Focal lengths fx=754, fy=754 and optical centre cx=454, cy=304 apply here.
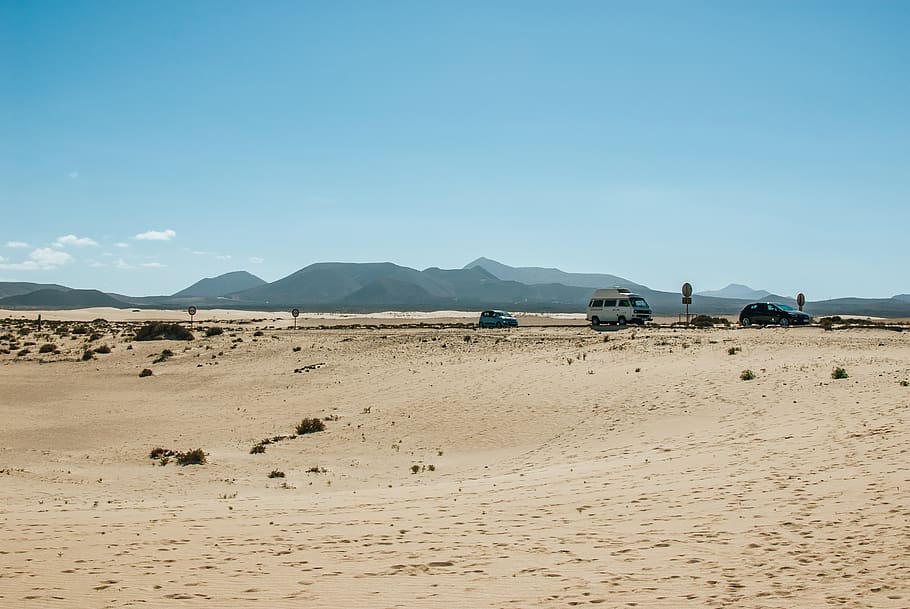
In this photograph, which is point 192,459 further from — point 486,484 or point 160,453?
point 486,484

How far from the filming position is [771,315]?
46.3 metres

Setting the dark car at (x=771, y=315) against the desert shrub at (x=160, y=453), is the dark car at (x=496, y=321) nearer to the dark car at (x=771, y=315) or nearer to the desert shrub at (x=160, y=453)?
the dark car at (x=771, y=315)

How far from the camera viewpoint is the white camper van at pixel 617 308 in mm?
49031

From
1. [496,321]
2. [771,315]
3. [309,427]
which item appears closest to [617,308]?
[771,315]

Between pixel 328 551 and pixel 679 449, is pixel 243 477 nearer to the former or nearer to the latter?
pixel 328 551

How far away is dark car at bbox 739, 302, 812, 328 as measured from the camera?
1781 inches

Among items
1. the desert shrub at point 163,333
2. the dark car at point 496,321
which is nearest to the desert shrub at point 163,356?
the desert shrub at point 163,333

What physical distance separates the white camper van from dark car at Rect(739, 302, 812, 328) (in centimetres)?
600

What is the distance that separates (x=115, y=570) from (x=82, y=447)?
13.4 m

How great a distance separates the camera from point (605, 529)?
32.4 ft

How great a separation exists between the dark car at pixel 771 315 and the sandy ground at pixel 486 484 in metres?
11.4

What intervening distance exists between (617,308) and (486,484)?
1474 inches

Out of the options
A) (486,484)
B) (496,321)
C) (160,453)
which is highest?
(496,321)

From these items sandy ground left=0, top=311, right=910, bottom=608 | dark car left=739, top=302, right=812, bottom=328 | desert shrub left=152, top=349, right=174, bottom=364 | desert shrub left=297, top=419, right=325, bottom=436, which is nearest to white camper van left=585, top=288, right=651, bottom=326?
dark car left=739, top=302, right=812, bottom=328
